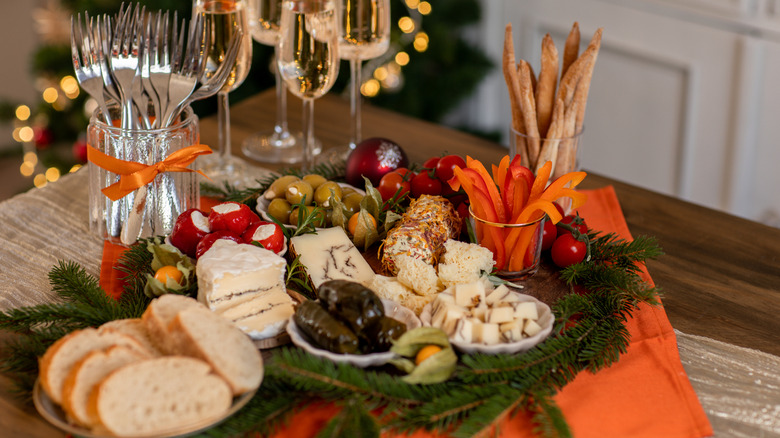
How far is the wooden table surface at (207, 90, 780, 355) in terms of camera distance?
1156 mm

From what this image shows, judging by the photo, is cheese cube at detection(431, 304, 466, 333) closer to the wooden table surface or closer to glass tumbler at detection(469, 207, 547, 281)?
glass tumbler at detection(469, 207, 547, 281)

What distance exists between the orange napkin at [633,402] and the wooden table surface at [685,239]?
11cm

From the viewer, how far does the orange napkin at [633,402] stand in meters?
0.91

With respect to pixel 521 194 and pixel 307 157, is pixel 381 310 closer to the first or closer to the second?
pixel 521 194

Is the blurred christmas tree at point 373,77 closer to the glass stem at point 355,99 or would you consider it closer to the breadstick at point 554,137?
the glass stem at point 355,99

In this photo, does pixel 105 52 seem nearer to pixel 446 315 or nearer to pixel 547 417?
pixel 446 315

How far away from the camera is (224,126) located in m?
1.63

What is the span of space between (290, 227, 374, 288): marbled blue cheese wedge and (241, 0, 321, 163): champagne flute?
19.7 inches

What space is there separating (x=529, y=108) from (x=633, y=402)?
1.88 feet

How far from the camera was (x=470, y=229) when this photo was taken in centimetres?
120

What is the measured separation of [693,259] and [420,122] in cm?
75

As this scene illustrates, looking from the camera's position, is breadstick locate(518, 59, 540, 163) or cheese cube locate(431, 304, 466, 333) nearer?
cheese cube locate(431, 304, 466, 333)

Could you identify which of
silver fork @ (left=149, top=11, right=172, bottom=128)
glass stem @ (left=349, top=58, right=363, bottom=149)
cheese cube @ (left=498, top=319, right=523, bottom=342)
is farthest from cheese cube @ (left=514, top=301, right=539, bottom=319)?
glass stem @ (left=349, top=58, right=363, bottom=149)

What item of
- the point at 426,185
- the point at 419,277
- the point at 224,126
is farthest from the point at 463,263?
the point at 224,126
